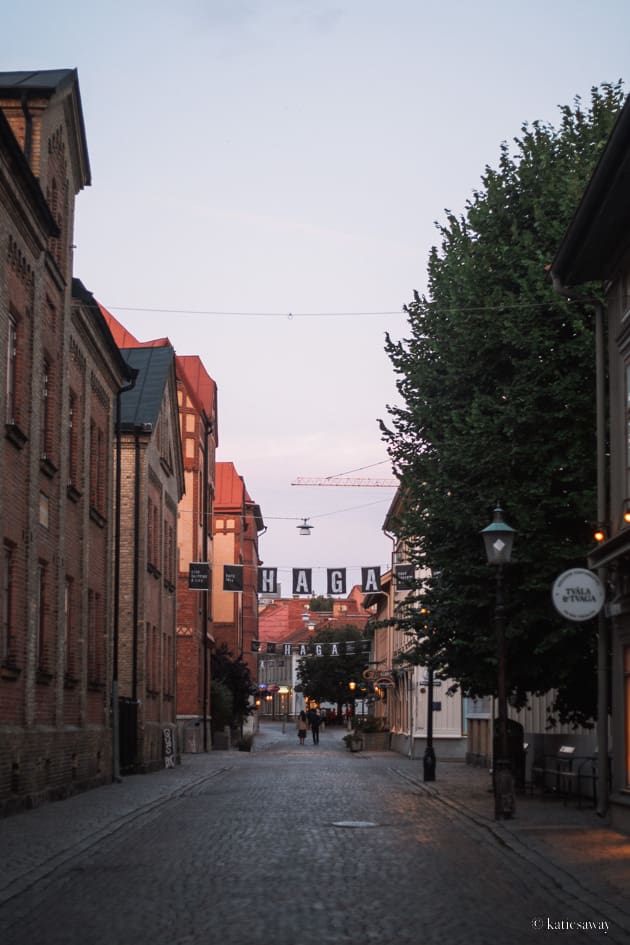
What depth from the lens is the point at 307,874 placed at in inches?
508

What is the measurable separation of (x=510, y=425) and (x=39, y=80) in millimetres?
9968

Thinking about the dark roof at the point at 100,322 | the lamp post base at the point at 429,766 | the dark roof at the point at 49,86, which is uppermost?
the dark roof at the point at 49,86

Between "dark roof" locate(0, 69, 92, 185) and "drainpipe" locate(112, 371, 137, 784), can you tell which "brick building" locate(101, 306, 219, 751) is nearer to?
"drainpipe" locate(112, 371, 137, 784)

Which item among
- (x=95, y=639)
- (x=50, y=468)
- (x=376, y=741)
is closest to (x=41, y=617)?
(x=50, y=468)

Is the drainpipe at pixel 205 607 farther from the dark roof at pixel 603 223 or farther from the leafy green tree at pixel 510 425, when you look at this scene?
the dark roof at pixel 603 223

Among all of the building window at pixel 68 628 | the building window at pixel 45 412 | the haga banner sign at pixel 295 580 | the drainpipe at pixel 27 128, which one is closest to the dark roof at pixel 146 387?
the building window at pixel 68 628

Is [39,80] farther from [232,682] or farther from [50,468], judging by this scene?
[232,682]

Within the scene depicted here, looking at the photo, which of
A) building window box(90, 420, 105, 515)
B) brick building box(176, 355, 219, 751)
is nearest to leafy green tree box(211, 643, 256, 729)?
brick building box(176, 355, 219, 751)

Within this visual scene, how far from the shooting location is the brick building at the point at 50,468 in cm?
2072

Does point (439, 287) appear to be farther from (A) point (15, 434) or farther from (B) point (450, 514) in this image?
(A) point (15, 434)

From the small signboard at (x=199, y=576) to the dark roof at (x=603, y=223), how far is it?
99.1 feet

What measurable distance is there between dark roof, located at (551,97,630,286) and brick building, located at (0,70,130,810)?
762 cm

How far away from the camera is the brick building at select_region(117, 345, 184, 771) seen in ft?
116

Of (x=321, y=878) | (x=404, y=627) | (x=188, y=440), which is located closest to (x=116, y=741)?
(x=404, y=627)
